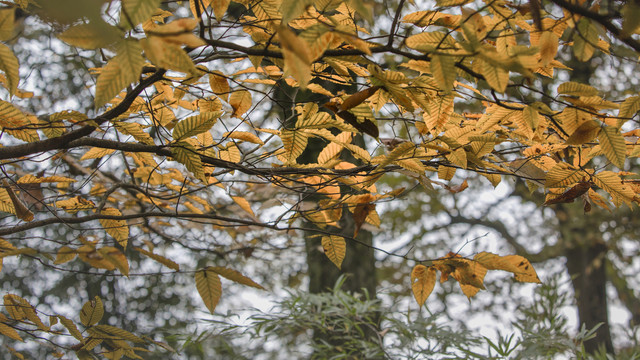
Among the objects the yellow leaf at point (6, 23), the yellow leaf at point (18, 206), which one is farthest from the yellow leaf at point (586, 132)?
the yellow leaf at point (18, 206)

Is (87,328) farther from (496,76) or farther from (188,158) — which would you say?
(496,76)

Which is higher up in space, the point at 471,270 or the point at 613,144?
the point at 613,144

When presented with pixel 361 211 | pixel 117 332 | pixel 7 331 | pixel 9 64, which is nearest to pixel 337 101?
pixel 361 211

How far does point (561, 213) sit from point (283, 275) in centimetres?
377

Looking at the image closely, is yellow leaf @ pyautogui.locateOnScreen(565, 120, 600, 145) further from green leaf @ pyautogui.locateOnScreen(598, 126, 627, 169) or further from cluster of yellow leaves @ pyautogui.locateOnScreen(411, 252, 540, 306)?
cluster of yellow leaves @ pyautogui.locateOnScreen(411, 252, 540, 306)

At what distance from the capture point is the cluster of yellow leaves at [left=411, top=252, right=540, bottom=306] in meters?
1.02

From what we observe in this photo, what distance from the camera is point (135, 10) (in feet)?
1.84

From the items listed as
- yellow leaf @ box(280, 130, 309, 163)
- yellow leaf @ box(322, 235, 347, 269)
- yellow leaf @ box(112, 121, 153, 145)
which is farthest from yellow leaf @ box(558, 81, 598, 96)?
yellow leaf @ box(112, 121, 153, 145)

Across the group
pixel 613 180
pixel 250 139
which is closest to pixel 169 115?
pixel 250 139

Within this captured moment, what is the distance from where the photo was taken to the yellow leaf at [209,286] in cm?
97

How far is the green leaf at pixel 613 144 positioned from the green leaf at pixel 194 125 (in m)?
0.77

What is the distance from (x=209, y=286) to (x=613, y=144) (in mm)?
886

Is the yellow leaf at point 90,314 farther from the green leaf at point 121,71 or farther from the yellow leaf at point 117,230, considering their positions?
the green leaf at point 121,71

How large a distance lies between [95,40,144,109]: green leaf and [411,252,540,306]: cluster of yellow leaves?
0.83 meters
